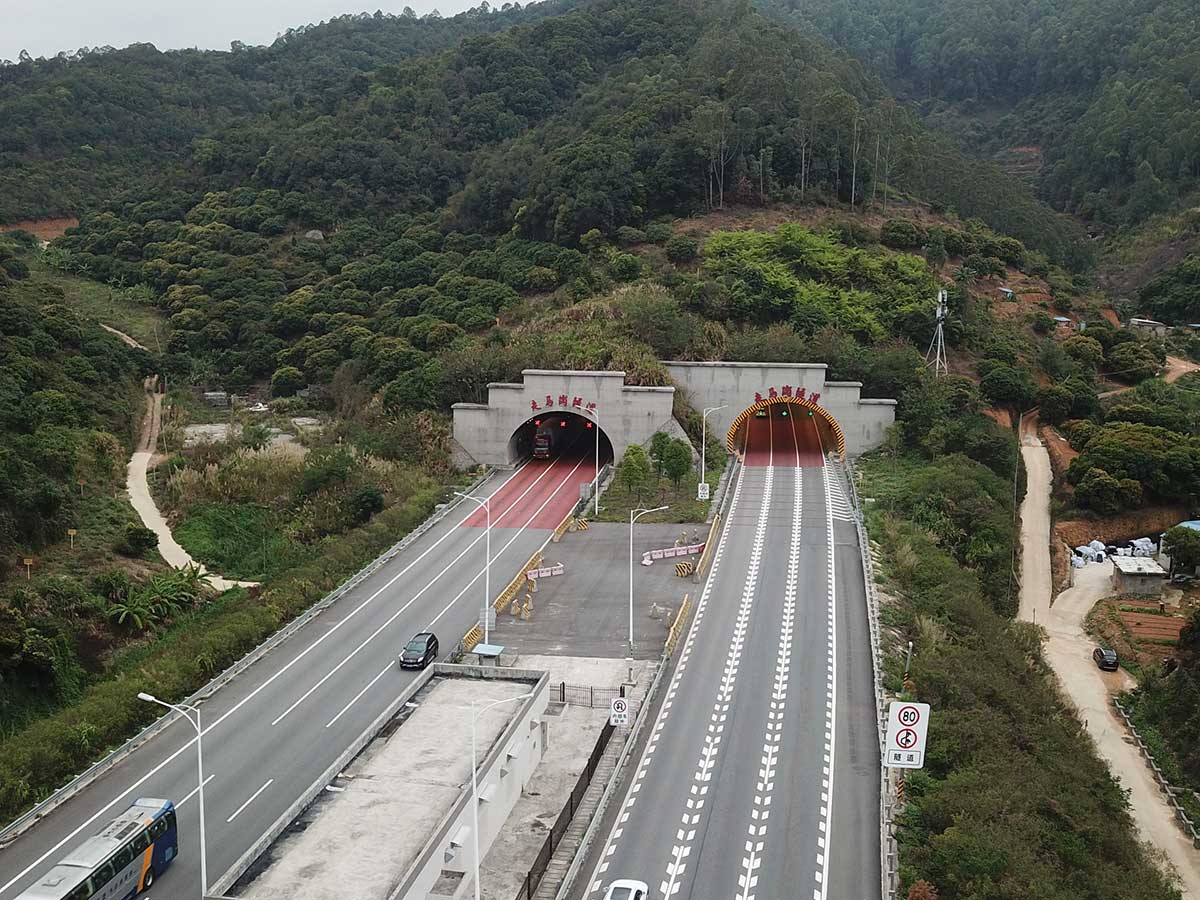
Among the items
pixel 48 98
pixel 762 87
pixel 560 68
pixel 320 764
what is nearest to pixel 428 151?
pixel 560 68

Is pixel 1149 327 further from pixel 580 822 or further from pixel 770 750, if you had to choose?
pixel 580 822

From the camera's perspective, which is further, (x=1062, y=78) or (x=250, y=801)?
(x=1062, y=78)

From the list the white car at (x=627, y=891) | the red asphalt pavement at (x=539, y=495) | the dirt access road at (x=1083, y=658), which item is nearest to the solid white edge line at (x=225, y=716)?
the red asphalt pavement at (x=539, y=495)

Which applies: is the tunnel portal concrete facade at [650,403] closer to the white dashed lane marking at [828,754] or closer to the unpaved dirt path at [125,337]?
the white dashed lane marking at [828,754]

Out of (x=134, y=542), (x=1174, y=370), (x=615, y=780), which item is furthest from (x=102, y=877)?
(x=1174, y=370)

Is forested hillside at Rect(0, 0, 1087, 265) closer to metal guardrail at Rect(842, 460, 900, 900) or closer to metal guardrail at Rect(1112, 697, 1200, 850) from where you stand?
metal guardrail at Rect(842, 460, 900, 900)

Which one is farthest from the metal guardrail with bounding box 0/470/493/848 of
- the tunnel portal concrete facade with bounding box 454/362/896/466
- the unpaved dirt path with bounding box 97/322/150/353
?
the unpaved dirt path with bounding box 97/322/150/353
